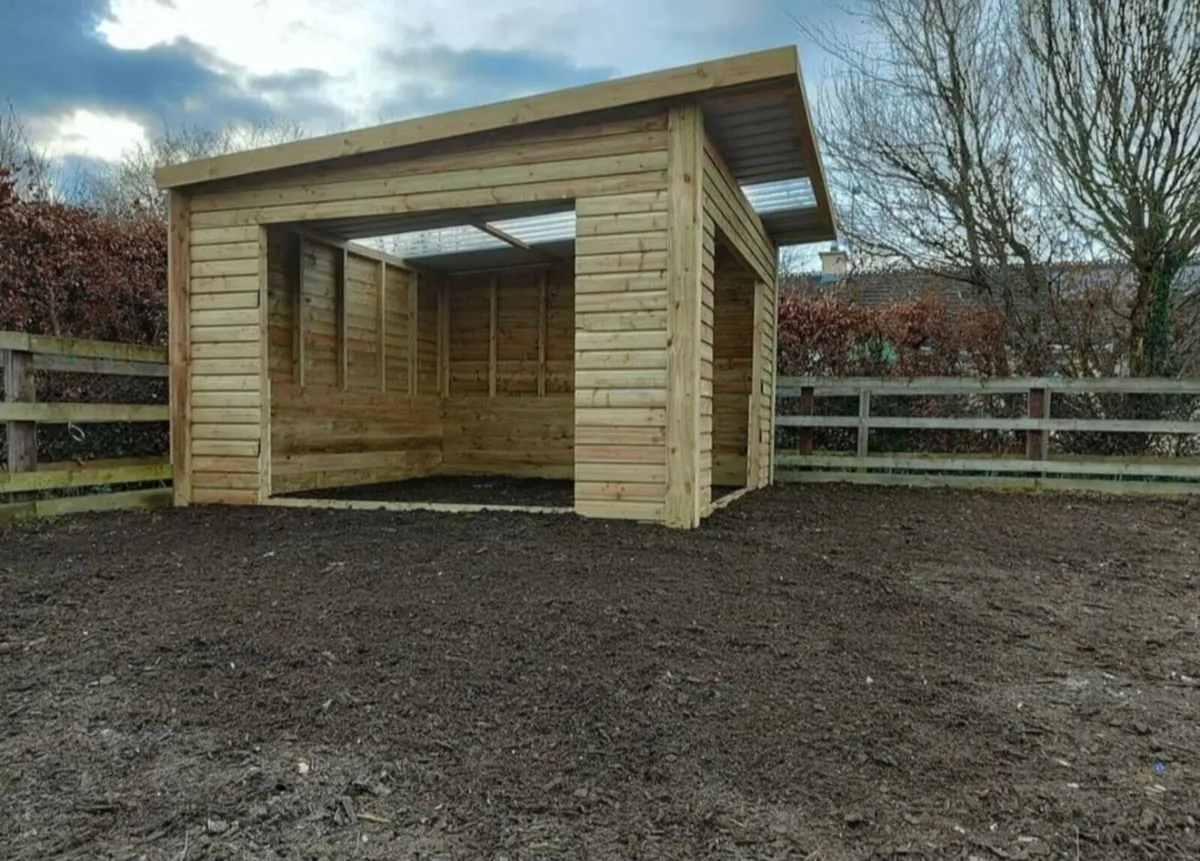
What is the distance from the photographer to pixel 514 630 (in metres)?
2.71

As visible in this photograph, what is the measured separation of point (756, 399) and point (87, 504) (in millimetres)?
5489

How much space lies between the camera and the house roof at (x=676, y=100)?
4234 millimetres

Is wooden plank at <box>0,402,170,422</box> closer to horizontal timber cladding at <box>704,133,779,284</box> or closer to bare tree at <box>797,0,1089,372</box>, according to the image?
horizontal timber cladding at <box>704,133,779,284</box>

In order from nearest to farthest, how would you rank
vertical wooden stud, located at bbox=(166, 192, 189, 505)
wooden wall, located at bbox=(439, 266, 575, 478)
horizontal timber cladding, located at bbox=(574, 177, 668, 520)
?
horizontal timber cladding, located at bbox=(574, 177, 668, 520) → vertical wooden stud, located at bbox=(166, 192, 189, 505) → wooden wall, located at bbox=(439, 266, 575, 478)

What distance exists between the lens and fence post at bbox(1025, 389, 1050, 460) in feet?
23.5

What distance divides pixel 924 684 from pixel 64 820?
Result: 7.28 ft

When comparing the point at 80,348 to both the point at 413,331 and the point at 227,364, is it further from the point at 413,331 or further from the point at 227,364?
the point at 413,331

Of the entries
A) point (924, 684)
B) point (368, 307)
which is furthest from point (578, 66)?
point (924, 684)

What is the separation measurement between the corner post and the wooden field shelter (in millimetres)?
17

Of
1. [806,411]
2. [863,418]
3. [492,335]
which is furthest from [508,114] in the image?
[863,418]

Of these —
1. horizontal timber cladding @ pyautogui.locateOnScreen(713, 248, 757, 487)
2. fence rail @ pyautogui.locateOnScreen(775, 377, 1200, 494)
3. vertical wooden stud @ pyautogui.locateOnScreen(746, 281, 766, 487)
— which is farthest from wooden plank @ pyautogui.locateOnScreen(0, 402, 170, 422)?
A: fence rail @ pyautogui.locateOnScreen(775, 377, 1200, 494)

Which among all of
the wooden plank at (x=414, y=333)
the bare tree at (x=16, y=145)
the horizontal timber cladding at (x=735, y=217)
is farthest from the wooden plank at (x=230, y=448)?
the bare tree at (x=16, y=145)

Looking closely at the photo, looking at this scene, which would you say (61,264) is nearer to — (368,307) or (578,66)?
(368,307)

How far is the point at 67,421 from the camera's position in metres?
5.07
